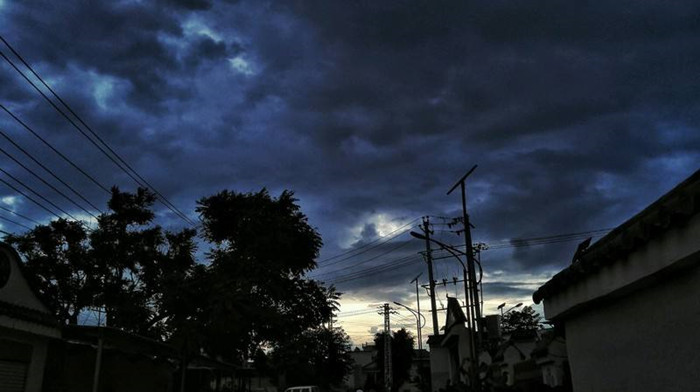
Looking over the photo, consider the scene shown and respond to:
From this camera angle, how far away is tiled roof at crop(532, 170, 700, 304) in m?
3.36

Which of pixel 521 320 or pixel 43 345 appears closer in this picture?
pixel 43 345

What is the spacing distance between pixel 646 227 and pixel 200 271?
26546mm

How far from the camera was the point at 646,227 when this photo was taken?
3.79 m

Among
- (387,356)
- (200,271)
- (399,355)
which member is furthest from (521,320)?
(200,271)

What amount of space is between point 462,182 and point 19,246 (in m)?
24.8

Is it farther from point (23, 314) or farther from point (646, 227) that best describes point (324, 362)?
point (646, 227)

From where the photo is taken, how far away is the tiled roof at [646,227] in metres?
3.36

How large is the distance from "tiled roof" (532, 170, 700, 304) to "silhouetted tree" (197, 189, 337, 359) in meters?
21.8

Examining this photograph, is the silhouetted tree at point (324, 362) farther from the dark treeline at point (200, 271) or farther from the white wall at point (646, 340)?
the white wall at point (646, 340)

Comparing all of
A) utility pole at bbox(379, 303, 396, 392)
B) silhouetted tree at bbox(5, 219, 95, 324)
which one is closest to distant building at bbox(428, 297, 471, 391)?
utility pole at bbox(379, 303, 396, 392)

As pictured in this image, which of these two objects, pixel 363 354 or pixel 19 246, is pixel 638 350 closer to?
pixel 19 246

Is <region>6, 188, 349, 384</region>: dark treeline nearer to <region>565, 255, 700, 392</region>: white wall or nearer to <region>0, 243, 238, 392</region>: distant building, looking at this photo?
<region>0, 243, 238, 392</region>: distant building

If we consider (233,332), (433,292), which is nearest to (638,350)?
(233,332)

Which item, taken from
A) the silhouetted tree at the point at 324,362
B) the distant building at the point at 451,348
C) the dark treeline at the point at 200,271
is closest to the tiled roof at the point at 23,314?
the dark treeline at the point at 200,271
